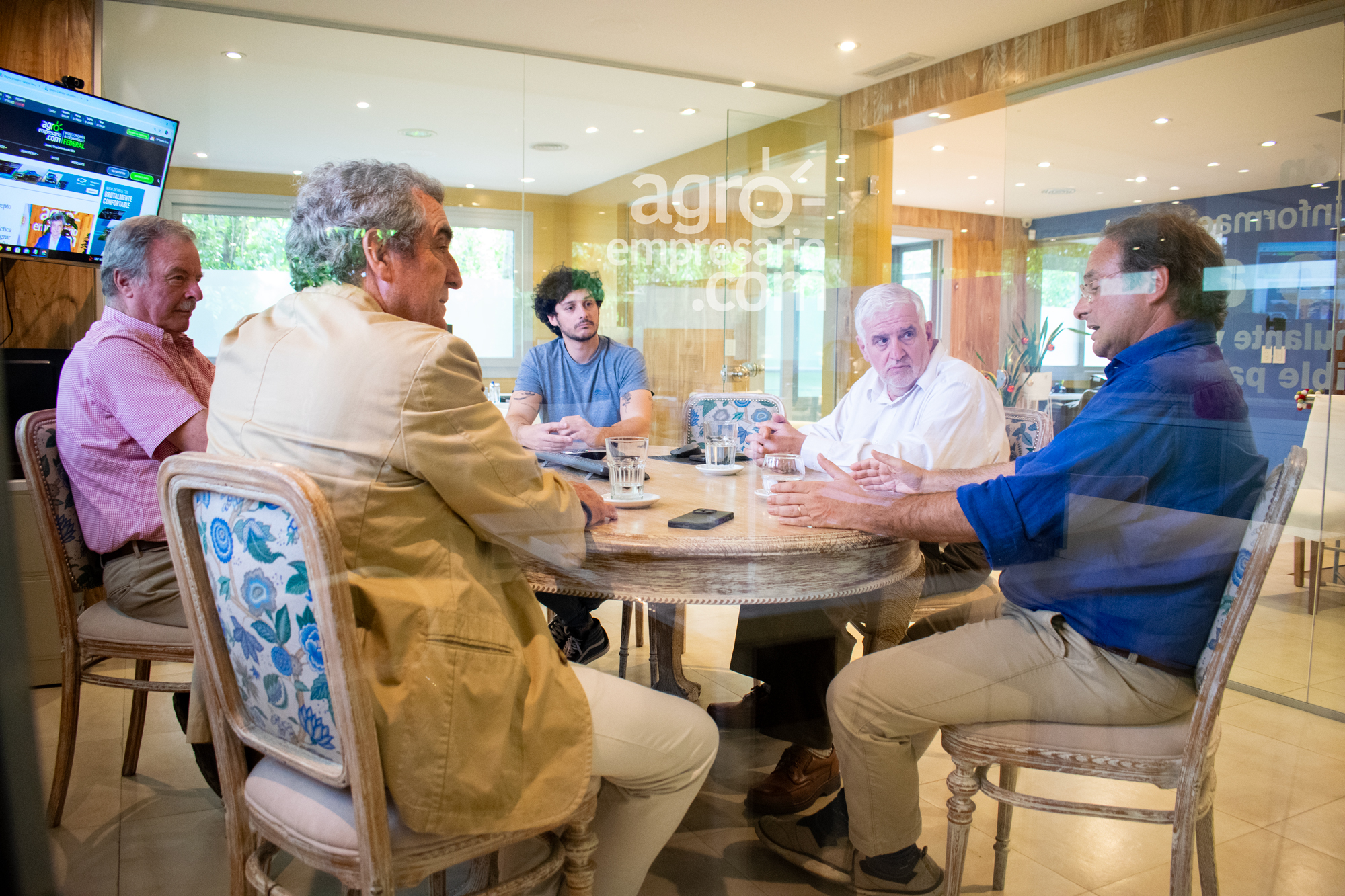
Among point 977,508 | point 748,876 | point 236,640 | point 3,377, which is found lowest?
point 748,876

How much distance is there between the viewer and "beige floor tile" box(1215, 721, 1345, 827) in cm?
A: 137

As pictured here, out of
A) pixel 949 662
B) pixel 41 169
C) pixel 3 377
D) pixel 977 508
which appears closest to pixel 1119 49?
pixel 977 508

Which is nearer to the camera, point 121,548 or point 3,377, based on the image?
point 3,377

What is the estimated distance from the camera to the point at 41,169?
5.80 ft

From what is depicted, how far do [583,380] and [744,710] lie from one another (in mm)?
950

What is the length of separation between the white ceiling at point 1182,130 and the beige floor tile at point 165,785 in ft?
7.18

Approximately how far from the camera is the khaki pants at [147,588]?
175 centimetres

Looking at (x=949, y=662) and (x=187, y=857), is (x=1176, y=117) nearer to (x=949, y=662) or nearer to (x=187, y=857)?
(x=949, y=662)

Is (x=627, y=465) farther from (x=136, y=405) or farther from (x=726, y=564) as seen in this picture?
(x=136, y=405)

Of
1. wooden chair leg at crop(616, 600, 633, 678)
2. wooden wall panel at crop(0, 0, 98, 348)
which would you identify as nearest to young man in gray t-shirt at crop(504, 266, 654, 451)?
wooden chair leg at crop(616, 600, 633, 678)

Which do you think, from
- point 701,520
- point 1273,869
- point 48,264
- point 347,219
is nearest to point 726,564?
point 701,520

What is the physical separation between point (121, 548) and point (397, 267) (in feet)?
3.69

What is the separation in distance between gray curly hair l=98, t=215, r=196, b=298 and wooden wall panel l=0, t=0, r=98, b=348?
0.13ft

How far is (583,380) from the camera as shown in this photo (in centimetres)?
224
